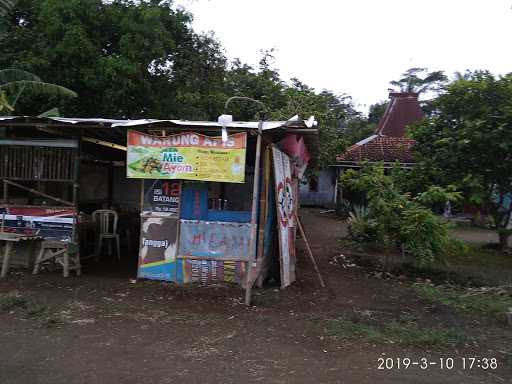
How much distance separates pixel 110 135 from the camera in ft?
27.1

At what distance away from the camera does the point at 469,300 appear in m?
6.87

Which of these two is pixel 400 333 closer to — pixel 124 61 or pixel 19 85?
pixel 19 85

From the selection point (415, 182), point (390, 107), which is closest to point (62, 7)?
point (415, 182)

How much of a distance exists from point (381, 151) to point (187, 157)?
16.3 meters

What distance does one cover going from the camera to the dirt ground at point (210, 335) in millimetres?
4305

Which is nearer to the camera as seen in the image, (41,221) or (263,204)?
(263,204)

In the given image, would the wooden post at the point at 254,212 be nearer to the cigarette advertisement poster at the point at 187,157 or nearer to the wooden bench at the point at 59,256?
the cigarette advertisement poster at the point at 187,157

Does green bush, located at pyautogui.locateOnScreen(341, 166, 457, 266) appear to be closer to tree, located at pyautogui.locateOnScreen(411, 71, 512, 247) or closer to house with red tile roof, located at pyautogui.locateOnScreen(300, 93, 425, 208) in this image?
tree, located at pyautogui.locateOnScreen(411, 71, 512, 247)

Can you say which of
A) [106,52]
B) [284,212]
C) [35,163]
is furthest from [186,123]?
[106,52]

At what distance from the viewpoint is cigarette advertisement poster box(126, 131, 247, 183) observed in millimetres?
6793

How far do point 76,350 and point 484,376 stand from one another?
3.87 meters

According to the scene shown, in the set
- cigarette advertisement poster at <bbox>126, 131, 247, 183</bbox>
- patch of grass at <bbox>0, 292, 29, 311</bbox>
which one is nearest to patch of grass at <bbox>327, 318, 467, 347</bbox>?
cigarette advertisement poster at <bbox>126, 131, 247, 183</bbox>

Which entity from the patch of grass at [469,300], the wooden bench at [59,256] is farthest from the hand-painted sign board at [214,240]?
the patch of grass at [469,300]

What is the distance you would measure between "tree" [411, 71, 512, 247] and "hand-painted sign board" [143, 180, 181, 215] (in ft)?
19.4
